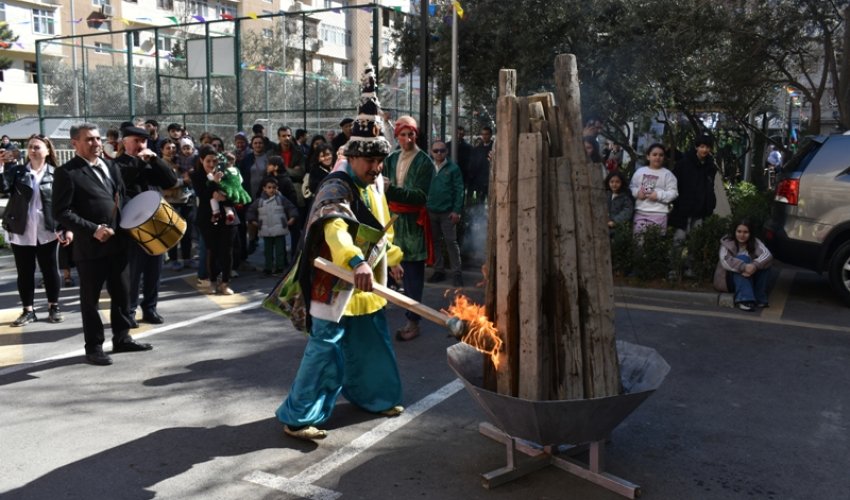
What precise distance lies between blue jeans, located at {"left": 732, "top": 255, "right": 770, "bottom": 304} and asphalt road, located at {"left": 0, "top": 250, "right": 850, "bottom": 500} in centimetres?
64

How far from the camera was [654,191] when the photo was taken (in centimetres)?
943

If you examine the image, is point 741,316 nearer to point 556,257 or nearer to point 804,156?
point 804,156

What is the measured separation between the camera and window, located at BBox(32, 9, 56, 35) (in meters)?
48.2

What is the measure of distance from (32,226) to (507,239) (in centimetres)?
593

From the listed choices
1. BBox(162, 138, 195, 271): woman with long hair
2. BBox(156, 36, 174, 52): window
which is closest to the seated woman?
BBox(162, 138, 195, 271): woman with long hair

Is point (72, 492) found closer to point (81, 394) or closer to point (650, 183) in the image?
point (81, 394)

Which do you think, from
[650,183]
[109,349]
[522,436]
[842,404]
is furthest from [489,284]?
[650,183]

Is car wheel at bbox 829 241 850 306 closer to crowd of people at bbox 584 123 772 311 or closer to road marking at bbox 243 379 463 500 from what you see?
crowd of people at bbox 584 123 772 311

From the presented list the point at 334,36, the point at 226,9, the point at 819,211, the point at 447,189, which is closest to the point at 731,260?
the point at 819,211

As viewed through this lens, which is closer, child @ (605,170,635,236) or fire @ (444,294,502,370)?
fire @ (444,294,502,370)

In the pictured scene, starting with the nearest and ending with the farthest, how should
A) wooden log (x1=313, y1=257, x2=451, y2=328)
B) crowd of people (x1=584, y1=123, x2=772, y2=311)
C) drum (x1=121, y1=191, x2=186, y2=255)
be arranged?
wooden log (x1=313, y1=257, x2=451, y2=328)
drum (x1=121, y1=191, x2=186, y2=255)
crowd of people (x1=584, y1=123, x2=772, y2=311)

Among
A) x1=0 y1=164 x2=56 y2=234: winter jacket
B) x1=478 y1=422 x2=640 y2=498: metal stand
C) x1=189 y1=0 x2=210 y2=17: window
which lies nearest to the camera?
x1=478 y1=422 x2=640 y2=498: metal stand

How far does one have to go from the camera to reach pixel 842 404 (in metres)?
5.51

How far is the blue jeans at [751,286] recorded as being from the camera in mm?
8445
